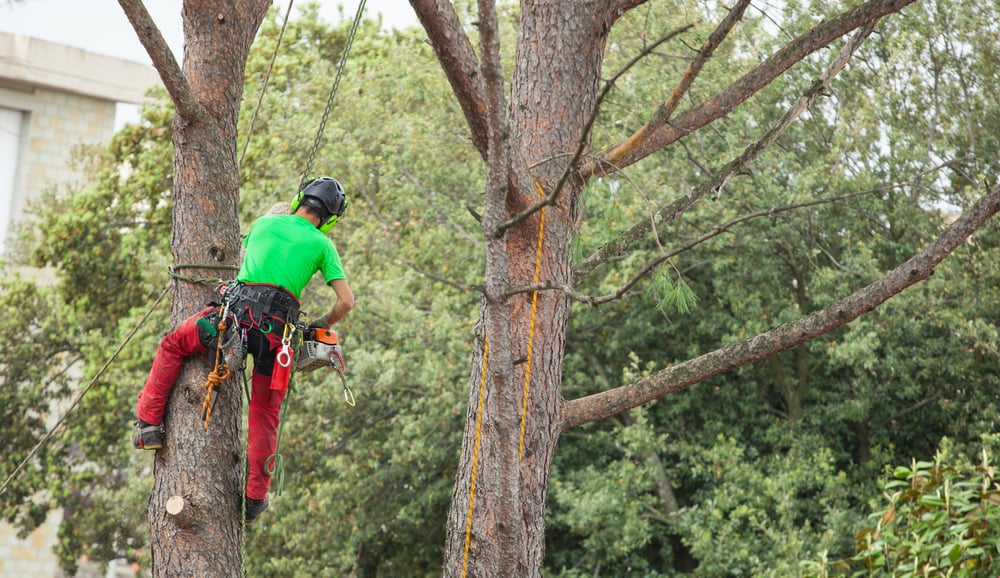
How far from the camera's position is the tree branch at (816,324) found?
352cm

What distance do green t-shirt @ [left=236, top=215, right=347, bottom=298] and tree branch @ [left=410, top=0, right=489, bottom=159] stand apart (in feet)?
2.56

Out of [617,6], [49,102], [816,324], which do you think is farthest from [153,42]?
[49,102]

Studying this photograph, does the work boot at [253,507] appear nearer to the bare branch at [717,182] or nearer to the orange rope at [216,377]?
the orange rope at [216,377]

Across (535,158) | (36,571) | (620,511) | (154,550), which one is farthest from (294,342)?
(36,571)

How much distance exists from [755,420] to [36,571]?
45.1ft

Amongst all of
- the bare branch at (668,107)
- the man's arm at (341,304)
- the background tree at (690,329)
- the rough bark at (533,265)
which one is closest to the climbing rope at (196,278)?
the man's arm at (341,304)

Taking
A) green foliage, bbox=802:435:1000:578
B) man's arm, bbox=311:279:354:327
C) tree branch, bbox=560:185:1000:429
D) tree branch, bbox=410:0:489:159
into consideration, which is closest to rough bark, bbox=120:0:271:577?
man's arm, bbox=311:279:354:327

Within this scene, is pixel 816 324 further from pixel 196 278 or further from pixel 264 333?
pixel 196 278

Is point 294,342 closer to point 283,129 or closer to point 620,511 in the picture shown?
point 620,511

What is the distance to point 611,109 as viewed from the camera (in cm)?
1056

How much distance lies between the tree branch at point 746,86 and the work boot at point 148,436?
5.80 ft

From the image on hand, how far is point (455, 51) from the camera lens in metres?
3.50

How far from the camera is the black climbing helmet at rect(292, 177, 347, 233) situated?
4.21m

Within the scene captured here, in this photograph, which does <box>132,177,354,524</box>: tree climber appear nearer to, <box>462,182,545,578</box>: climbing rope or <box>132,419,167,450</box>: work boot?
<box>132,419,167,450</box>: work boot
